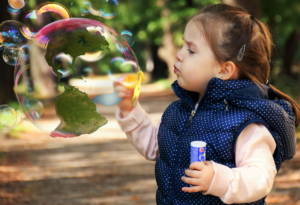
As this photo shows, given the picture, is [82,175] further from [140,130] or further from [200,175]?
[200,175]

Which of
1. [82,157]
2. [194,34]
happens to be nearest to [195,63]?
[194,34]

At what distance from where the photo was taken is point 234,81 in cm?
168

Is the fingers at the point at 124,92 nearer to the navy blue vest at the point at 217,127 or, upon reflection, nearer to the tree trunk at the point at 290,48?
the navy blue vest at the point at 217,127

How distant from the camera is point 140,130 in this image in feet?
6.54

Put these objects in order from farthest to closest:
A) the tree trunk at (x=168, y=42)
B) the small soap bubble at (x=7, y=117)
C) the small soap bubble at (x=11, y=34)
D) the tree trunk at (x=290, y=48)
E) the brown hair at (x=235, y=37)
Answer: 1. the tree trunk at (x=168, y=42)
2. the tree trunk at (x=290, y=48)
3. the small soap bubble at (x=7, y=117)
4. the small soap bubble at (x=11, y=34)
5. the brown hair at (x=235, y=37)

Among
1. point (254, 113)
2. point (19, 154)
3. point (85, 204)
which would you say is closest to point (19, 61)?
point (254, 113)

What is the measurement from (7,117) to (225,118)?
7.16ft

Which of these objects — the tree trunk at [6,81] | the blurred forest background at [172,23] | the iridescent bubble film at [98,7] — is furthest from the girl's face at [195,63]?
the tree trunk at [6,81]

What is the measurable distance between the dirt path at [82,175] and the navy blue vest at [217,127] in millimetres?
1625

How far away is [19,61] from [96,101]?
0.91 meters

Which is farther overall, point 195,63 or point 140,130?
point 140,130

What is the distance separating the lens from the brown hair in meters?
1.67

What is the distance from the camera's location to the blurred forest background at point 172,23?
22.2 feet

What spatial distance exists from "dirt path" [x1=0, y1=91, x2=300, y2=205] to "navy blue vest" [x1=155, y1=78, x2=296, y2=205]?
64.0 inches
